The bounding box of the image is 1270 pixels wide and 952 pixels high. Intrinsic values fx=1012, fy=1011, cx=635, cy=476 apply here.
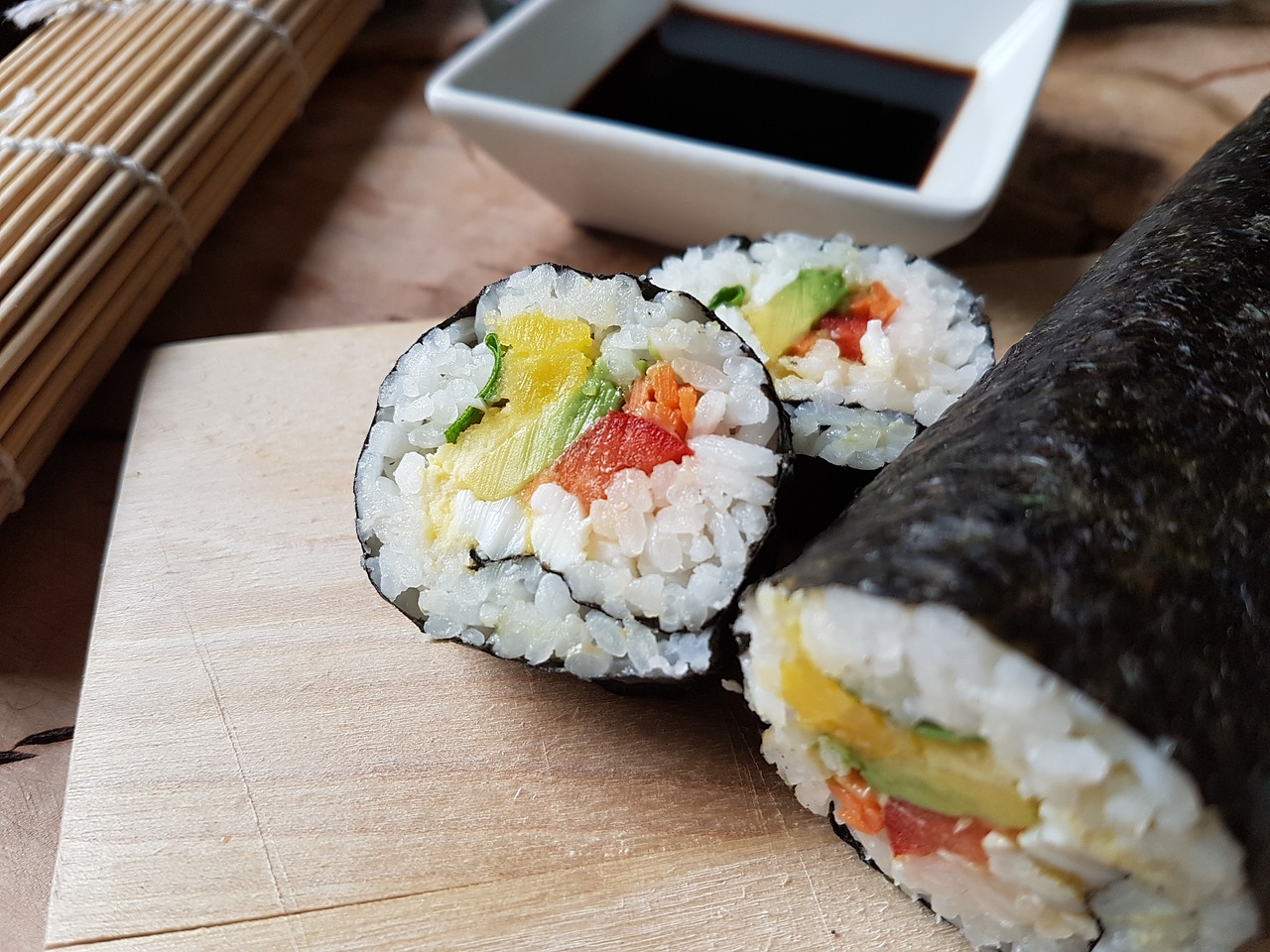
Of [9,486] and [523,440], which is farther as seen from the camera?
[9,486]

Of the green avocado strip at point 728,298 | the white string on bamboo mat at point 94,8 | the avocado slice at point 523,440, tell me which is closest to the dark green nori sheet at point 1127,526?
the avocado slice at point 523,440

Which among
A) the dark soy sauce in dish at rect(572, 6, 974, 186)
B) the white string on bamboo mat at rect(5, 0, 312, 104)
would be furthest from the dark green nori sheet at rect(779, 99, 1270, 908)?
the white string on bamboo mat at rect(5, 0, 312, 104)

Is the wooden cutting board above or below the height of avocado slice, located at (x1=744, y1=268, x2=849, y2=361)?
below

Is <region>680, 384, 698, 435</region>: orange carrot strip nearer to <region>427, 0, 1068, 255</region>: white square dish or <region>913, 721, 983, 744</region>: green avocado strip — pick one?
<region>913, 721, 983, 744</region>: green avocado strip

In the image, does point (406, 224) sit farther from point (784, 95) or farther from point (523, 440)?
point (523, 440)

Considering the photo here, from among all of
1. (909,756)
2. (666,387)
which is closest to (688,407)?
(666,387)

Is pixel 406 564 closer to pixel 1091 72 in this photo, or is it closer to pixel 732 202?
pixel 732 202

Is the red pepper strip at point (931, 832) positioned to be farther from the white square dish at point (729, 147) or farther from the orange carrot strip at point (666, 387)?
the white square dish at point (729, 147)
